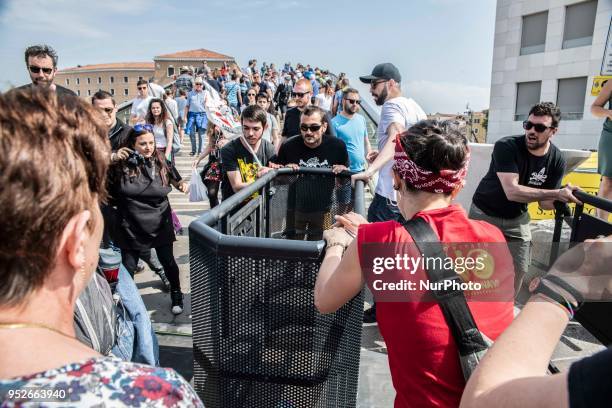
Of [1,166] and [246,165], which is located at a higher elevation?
[1,166]

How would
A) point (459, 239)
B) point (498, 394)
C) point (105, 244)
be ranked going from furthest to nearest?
point (105, 244) → point (459, 239) → point (498, 394)

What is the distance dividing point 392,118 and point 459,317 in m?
2.75

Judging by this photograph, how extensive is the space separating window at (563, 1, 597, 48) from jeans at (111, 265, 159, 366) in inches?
1418

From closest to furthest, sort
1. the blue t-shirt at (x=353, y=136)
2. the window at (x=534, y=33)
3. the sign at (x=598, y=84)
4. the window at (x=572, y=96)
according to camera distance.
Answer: the sign at (x=598, y=84)
the blue t-shirt at (x=353, y=136)
the window at (x=572, y=96)
the window at (x=534, y=33)

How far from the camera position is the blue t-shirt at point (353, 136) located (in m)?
Answer: 5.28

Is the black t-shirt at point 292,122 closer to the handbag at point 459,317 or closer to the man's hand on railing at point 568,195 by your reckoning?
the man's hand on railing at point 568,195

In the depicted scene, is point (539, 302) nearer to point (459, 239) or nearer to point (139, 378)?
point (459, 239)

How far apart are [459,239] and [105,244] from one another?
9.86 feet

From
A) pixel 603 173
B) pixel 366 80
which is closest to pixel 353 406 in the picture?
pixel 366 80

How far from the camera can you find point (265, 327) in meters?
1.62

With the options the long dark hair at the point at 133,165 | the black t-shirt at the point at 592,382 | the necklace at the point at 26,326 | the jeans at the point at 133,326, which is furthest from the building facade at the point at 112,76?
the black t-shirt at the point at 592,382

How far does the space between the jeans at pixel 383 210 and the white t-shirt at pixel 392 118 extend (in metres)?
0.08

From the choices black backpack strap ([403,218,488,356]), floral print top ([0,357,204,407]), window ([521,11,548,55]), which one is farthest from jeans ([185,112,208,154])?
window ([521,11,548,55])

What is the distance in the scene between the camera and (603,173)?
4348 mm
